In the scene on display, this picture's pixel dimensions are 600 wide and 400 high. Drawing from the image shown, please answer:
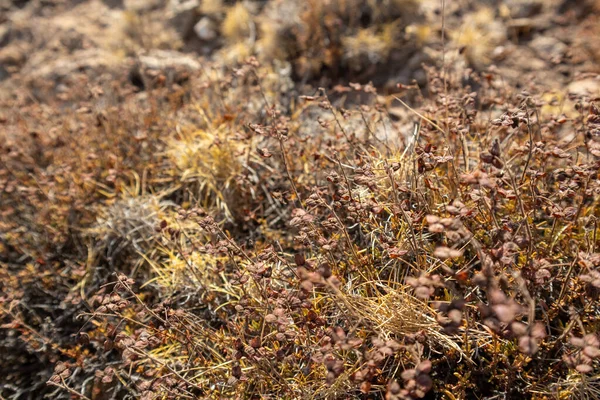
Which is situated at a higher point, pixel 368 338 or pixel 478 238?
pixel 478 238

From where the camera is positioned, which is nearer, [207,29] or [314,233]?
[314,233]

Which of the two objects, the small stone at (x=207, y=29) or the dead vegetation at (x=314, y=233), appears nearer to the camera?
the dead vegetation at (x=314, y=233)

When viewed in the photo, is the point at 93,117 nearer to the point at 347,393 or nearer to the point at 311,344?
the point at 311,344

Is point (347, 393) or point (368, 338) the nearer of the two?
point (347, 393)

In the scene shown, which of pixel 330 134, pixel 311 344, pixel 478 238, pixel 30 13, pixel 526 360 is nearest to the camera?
pixel 526 360

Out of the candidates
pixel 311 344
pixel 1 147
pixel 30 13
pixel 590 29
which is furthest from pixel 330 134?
pixel 30 13

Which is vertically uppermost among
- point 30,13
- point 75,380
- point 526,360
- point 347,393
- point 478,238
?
point 30,13

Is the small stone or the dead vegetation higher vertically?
the small stone

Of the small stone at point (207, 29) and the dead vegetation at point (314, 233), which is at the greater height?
the small stone at point (207, 29)

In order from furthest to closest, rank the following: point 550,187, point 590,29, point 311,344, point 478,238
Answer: point 590,29 < point 550,187 < point 478,238 < point 311,344

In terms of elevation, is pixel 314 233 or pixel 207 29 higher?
pixel 207 29

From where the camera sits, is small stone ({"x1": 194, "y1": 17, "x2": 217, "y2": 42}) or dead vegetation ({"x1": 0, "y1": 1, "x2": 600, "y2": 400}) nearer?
dead vegetation ({"x1": 0, "y1": 1, "x2": 600, "y2": 400})
